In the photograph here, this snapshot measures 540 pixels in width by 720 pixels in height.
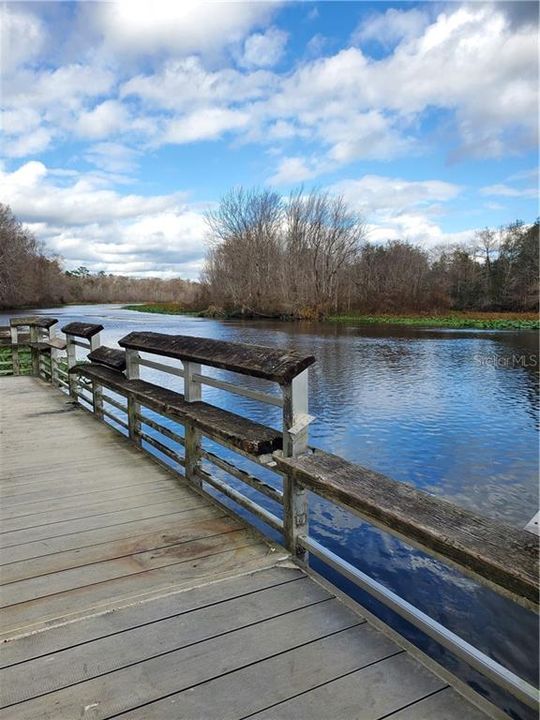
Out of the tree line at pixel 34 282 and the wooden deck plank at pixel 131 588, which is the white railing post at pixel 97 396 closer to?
the wooden deck plank at pixel 131 588

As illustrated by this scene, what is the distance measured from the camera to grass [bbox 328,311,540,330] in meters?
30.9

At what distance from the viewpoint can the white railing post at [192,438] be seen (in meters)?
3.57

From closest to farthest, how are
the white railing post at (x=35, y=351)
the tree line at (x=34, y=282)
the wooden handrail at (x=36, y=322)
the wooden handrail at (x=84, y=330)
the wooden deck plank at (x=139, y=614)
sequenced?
the wooden deck plank at (x=139, y=614), the wooden handrail at (x=84, y=330), the wooden handrail at (x=36, y=322), the white railing post at (x=35, y=351), the tree line at (x=34, y=282)

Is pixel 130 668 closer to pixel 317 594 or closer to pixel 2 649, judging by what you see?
pixel 2 649

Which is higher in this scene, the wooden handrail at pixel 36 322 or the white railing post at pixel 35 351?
the wooden handrail at pixel 36 322

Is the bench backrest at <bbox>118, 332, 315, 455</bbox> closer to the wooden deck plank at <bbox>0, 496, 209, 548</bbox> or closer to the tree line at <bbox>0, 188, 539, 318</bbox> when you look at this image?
the wooden deck plank at <bbox>0, 496, 209, 548</bbox>

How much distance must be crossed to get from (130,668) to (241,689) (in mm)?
406

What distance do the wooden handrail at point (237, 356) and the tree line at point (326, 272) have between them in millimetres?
33338

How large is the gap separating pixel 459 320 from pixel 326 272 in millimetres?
10627

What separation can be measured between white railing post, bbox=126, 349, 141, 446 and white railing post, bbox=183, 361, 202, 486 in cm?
111

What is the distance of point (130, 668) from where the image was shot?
1.73 meters

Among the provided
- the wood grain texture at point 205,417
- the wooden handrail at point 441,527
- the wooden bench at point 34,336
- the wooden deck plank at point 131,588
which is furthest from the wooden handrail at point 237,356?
the wooden bench at point 34,336

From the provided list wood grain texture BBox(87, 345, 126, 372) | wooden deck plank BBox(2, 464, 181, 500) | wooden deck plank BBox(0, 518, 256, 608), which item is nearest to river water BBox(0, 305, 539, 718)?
wooden deck plank BBox(0, 518, 256, 608)

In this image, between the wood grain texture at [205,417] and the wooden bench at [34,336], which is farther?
the wooden bench at [34,336]
